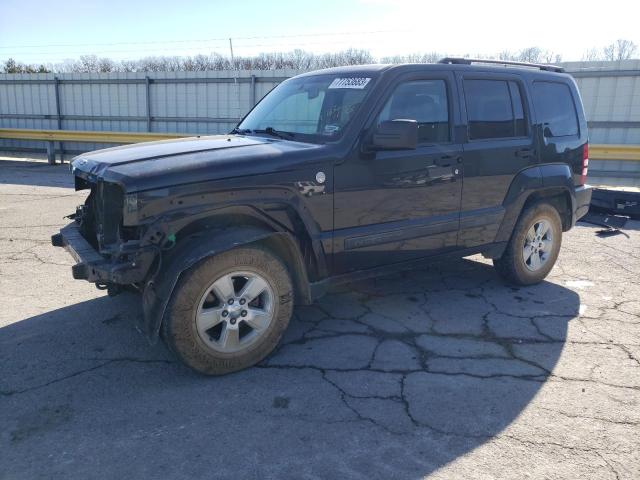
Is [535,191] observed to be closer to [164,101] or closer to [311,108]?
[311,108]

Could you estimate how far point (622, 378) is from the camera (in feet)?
11.6

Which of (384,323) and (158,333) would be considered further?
(384,323)

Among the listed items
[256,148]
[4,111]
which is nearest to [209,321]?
[256,148]

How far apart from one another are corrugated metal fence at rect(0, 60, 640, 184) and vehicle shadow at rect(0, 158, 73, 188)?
1109mm

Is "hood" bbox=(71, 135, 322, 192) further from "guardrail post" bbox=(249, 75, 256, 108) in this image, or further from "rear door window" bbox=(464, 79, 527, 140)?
"guardrail post" bbox=(249, 75, 256, 108)

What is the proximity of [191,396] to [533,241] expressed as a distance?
3.72 m

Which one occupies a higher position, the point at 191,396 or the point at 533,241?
the point at 533,241

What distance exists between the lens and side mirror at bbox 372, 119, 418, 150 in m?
3.68

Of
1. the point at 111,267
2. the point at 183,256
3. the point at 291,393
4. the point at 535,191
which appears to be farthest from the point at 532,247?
the point at 111,267

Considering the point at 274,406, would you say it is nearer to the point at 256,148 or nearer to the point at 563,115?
the point at 256,148

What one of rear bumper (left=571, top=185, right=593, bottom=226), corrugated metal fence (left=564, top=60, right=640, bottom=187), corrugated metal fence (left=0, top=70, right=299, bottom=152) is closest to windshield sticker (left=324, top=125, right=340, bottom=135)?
rear bumper (left=571, top=185, right=593, bottom=226)

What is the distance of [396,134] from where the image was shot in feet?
12.1

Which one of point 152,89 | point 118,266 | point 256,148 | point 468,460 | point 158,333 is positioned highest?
point 152,89

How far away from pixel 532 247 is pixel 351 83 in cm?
256
